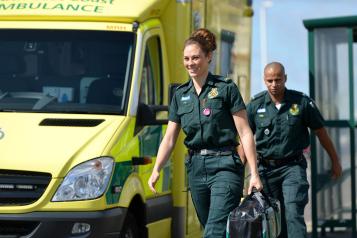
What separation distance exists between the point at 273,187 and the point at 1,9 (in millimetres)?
2782

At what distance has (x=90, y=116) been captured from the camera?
23.7ft

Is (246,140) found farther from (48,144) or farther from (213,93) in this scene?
(48,144)

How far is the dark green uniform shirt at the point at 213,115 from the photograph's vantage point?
6199 mm

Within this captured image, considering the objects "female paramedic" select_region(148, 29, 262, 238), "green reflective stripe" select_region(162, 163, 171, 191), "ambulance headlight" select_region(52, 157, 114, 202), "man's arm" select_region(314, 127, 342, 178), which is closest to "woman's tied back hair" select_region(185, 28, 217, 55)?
"female paramedic" select_region(148, 29, 262, 238)

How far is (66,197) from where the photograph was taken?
6.62 m

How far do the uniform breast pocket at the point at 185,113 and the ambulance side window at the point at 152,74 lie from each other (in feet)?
4.52

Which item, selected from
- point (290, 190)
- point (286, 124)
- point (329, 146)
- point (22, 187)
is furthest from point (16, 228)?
point (329, 146)

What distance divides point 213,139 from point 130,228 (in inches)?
57.8

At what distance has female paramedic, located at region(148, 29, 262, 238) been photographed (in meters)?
6.13

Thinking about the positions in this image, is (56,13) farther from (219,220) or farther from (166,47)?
(219,220)

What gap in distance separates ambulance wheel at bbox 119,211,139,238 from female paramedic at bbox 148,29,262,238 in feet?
3.12

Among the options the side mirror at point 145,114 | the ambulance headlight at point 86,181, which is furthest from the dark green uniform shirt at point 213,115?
the side mirror at point 145,114

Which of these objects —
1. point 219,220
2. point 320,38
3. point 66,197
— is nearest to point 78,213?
point 66,197

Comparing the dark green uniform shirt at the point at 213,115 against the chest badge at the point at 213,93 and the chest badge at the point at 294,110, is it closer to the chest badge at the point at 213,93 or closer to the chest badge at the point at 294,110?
the chest badge at the point at 213,93
